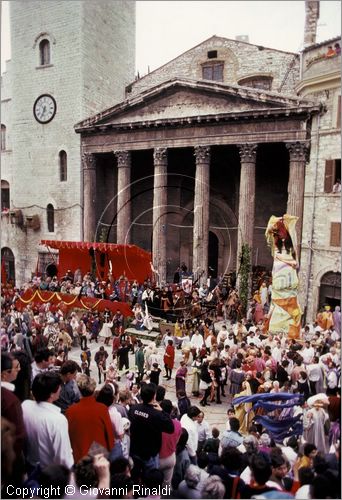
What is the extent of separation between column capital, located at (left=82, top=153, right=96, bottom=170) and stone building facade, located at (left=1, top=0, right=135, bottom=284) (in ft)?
1.88

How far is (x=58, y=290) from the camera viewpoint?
21156 mm

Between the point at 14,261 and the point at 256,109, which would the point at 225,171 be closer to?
the point at 256,109

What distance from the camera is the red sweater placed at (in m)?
4.79

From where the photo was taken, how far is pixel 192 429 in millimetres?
6211

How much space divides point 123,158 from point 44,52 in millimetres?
9402

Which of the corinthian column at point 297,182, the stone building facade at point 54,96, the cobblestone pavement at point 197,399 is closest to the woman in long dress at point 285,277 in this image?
the cobblestone pavement at point 197,399

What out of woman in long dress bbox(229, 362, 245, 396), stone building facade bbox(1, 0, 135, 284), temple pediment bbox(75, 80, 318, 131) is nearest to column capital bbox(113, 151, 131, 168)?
temple pediment bbox(75, 80, 318, 131)

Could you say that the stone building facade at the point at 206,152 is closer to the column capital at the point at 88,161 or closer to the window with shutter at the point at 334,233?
the column capital at the point at 88,161

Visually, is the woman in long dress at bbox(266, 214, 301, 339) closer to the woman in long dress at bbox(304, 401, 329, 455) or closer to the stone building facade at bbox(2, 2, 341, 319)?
the woman in long dress at bbox(304, 401, 329, 455)

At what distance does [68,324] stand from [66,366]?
9.98 metres

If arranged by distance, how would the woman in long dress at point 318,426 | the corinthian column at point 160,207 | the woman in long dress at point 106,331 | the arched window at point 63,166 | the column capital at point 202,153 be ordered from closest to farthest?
the woman in long dress at point 318,426, the woman in long dress at point 106,331, the column capital at point 202,153, the corinthian column at point 160,207, the arched window at point 63,166

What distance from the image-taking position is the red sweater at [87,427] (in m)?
4.79

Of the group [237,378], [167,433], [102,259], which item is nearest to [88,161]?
[102,259]

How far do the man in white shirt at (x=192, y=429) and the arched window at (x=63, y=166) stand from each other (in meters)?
23.0
